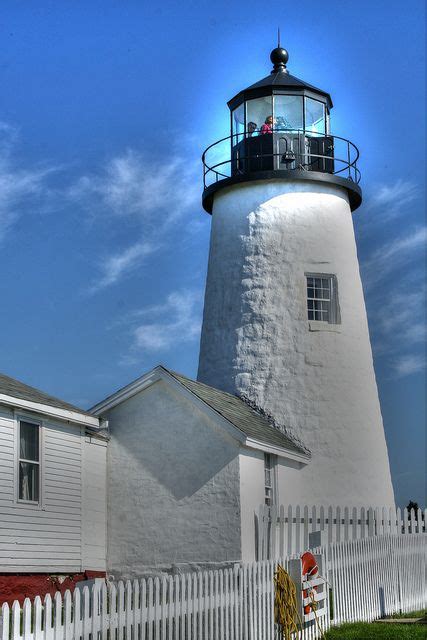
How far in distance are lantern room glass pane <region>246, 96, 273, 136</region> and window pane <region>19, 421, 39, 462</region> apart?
10.3m

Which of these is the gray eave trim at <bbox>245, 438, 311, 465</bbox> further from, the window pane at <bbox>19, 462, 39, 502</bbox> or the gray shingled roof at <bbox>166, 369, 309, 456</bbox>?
the window pane at <bbox>19, 462, 39, 502</bbox>

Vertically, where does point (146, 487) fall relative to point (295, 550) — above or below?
above

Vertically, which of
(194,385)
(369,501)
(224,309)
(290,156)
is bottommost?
(369,501)

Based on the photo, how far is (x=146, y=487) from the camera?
19531 millimetres

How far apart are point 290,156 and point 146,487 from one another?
8705mm

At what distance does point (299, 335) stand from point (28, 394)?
7268 mm

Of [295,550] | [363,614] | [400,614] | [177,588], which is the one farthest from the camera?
[295,550]

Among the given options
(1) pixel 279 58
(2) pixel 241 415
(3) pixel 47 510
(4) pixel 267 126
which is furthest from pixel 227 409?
(1) pixel 279 58

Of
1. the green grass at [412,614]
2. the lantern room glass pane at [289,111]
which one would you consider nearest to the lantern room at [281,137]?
the lantern room glass pane at [289,111]

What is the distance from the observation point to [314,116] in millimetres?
24859

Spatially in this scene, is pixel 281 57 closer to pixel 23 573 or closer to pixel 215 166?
pixel 215 166

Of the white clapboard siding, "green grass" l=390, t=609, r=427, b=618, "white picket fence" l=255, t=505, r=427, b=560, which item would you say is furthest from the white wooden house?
"green grass" l=390, t=609, r=427, b=618

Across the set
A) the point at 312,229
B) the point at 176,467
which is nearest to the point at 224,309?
the point at 312,229

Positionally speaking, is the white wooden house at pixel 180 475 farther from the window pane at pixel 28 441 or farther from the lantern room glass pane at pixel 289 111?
the lantern room glass pane at pixel 289 111
